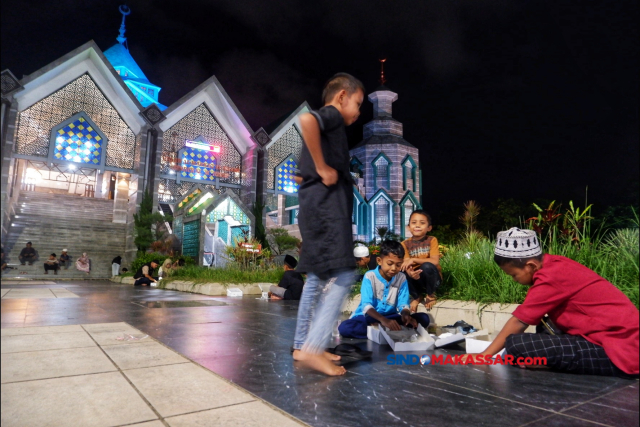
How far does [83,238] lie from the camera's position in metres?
19.5

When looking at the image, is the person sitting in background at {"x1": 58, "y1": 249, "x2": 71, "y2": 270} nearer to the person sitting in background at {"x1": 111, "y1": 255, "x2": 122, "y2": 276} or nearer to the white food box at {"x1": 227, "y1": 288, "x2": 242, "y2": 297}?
the person sitting in background at {"x1": 111, "y1": 255, "x2": 122, "y2": 276}

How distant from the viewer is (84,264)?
17.6 metres

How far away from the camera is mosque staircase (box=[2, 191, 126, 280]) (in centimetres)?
1744

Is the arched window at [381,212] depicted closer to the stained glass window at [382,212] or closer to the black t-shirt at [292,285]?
the stained glass window at [382,212]

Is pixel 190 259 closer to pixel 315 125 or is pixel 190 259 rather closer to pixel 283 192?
pixel 283 192

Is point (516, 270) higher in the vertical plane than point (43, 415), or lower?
higher

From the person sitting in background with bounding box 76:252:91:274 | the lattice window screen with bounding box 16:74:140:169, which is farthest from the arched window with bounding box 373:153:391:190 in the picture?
the person sitting in background with bounding box 76:252:91:274

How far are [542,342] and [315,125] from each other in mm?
1748

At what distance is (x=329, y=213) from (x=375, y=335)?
1871 mm

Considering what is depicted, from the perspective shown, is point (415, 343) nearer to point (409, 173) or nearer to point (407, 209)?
point (407, 209)

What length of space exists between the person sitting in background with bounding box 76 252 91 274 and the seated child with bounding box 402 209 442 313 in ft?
55.6

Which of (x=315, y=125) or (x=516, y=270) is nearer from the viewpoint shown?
(x=315, y=125)

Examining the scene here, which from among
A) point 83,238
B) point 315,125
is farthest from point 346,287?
point 83,238

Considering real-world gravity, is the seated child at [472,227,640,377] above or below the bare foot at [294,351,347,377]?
above
